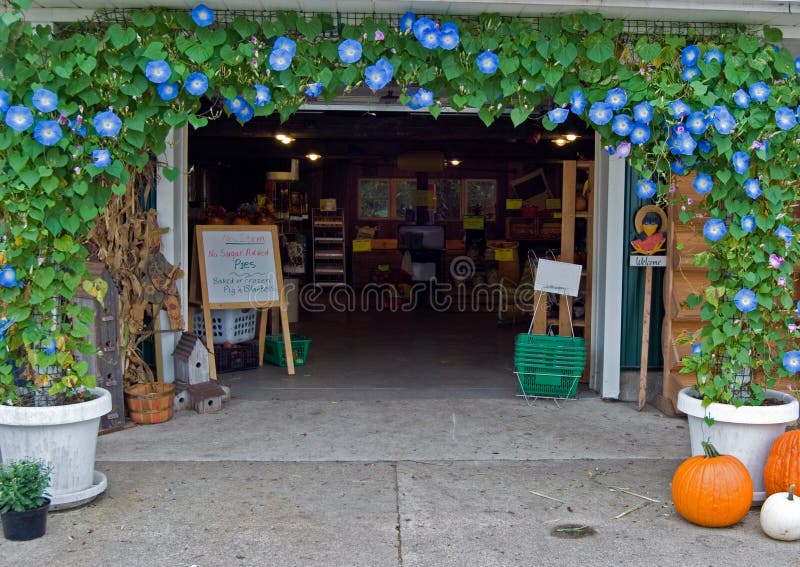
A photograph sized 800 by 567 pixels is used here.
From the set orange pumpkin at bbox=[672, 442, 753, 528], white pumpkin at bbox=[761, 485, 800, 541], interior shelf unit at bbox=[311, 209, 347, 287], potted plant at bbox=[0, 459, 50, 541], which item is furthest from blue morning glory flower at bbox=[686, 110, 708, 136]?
interior shelf unit at bbox=[311, 209, 347, 287]

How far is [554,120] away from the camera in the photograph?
A: 3.99 metres

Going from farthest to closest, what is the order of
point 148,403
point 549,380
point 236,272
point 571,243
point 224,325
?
point 224,325 < point 236,272 < point 571,243 < point 549,380 < point 148,403

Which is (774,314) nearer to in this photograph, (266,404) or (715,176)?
(715,176)

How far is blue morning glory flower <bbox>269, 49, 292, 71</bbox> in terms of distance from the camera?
3848 mm

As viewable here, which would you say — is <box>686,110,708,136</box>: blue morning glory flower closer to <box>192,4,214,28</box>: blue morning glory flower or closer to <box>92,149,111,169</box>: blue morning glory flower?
<box>192,4,214,28</box>: blue morning glory flower

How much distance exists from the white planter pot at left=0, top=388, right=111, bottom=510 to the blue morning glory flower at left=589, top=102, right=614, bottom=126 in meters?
2.86

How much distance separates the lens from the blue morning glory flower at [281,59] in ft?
12.6

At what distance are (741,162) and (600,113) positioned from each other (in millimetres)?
738

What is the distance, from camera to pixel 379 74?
3879 mm

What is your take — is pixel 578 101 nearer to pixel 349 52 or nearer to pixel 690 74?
pixel 690 74

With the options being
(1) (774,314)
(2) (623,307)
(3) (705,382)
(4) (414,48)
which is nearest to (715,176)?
(1) (774,314)

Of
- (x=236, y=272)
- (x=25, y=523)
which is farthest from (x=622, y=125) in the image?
(x=236, y=272)

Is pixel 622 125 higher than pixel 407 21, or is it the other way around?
pixel 407 21

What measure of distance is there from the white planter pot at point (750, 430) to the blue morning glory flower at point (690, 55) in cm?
175
